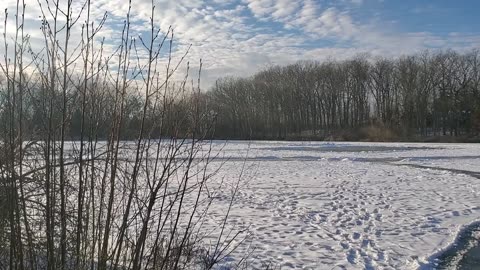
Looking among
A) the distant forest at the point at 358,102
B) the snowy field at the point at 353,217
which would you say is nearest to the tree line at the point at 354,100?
the distant forest at the point at 358,102

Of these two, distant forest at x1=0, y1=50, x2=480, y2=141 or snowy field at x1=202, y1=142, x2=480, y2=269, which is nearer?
snowy field at x1=202, y1=142, x2=480, y2=269

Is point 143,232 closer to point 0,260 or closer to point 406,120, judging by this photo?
point 0,260

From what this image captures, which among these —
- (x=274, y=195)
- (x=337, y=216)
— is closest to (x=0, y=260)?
(x=337, y=216)

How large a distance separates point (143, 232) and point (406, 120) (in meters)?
68.2

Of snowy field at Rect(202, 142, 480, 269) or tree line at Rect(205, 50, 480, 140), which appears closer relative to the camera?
snowy field at Rect(202, 142, 480, 269)

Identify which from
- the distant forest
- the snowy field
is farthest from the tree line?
the snowy field

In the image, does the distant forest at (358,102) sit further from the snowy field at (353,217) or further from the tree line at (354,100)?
the snowy field at (353,217)

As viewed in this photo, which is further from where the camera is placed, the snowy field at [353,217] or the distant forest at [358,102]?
the distant forest at [358,102]

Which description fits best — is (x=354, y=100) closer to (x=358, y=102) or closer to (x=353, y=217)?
(x=358, y=102)

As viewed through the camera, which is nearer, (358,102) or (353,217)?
(353,217)

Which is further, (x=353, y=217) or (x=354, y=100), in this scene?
(x=354, y=100)

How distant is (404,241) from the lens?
24.9 ft

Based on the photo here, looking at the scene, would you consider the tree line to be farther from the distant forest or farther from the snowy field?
the snowy field

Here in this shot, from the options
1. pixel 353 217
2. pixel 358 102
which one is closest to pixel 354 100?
pixel 358 102
